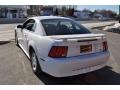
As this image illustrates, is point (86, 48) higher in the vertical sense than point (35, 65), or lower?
higher

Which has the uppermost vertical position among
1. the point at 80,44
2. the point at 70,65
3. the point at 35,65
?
the point at 80,44

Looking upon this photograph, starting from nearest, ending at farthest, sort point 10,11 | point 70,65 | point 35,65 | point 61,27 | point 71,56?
1. point 70,65
2. point 71,56
3. point 35,65
4. point 61,27
5. point 10,11

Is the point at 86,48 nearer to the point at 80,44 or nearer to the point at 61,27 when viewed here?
the point at 80,44

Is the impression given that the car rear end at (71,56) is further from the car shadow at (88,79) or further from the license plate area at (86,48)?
the car shadow at (88,79)

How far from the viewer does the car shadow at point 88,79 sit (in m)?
5.01

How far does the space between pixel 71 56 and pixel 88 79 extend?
3.18 ft

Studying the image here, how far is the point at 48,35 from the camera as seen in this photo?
529 centimetres

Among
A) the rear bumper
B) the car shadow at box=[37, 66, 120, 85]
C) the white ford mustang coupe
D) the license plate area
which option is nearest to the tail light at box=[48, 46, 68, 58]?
the white ford mustang coupe

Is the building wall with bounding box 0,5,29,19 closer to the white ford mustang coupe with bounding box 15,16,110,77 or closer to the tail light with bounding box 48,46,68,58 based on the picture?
the white ford mustang coupe with bounding box 15,16,110,77

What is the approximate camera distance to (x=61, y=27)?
5.86 meters

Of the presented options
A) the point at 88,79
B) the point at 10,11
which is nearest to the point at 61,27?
the point at 88,79

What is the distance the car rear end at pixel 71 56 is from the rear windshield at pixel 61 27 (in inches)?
30.3
